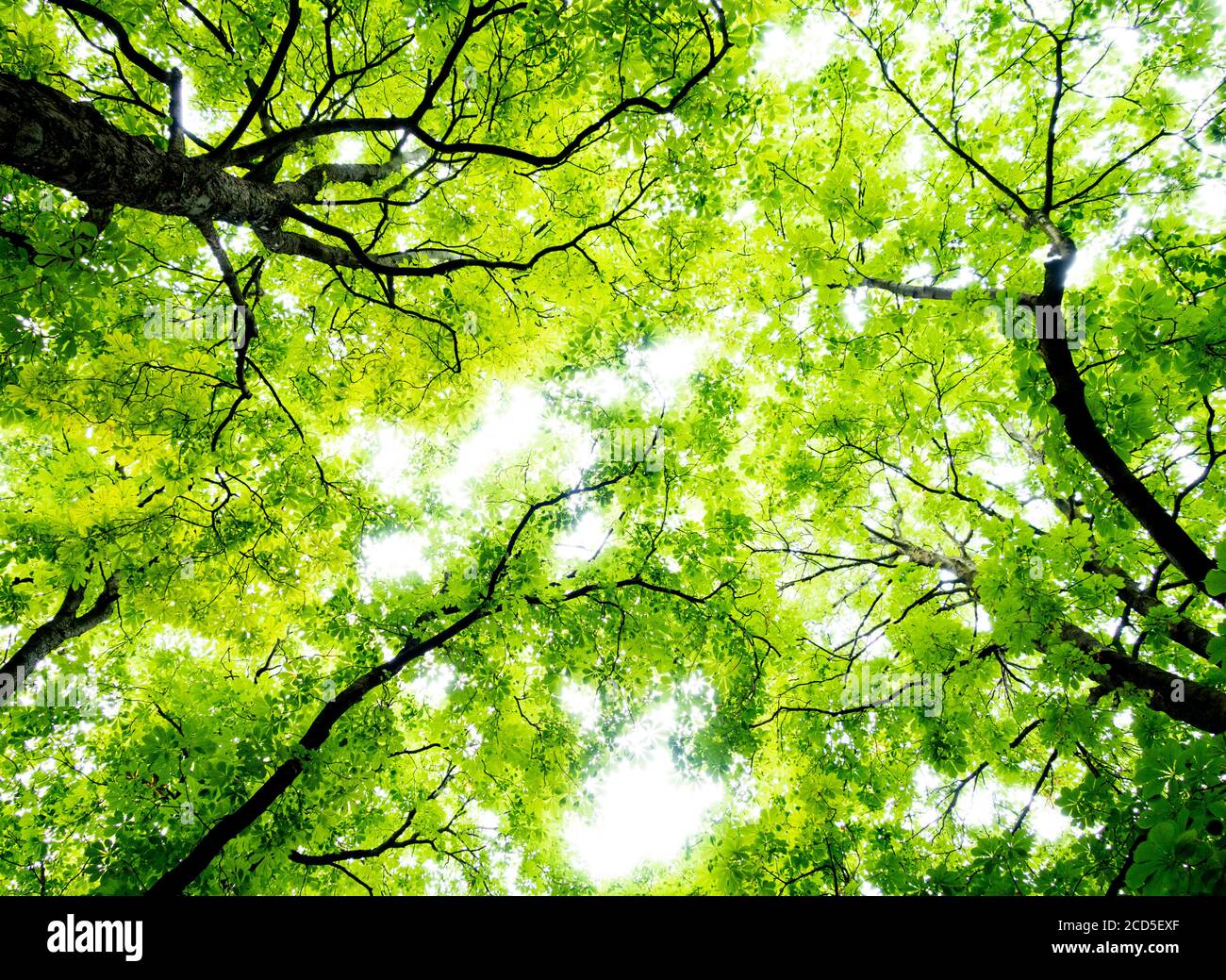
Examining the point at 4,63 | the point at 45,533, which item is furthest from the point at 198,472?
the point at 4,63

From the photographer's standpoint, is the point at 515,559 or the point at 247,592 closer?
the point at 515,559

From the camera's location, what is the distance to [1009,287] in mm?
4750

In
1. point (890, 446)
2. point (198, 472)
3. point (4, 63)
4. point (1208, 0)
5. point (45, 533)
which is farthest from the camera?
point (890, 446)

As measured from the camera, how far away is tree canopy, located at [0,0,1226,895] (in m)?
4.37

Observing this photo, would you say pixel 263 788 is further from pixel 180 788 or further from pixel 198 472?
pixel 198 472

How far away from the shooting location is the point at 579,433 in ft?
24.4

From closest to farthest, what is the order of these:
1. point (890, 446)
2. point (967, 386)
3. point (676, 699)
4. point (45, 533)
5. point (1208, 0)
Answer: point (1208, 0) < point (45, 533) < point (676, 699) < point (967, 386) < point (890, 446)

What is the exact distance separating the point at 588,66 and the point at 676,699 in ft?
22.1

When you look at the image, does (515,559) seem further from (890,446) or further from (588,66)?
(890,446)

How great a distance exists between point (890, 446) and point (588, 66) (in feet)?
20.4

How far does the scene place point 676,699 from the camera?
6.13 meters

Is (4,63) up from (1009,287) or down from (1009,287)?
up

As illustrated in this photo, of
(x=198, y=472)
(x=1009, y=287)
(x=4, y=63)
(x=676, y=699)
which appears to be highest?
(x=4, y=63)

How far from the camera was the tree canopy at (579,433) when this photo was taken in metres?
4.37
